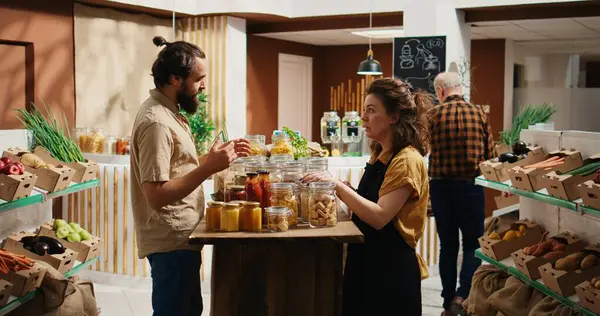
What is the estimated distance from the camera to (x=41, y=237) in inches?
170

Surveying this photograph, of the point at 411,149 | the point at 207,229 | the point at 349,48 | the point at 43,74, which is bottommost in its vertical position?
the point at 207,229

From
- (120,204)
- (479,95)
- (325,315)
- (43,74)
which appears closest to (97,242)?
(120,204)

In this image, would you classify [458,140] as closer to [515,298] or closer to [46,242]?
[515,298]

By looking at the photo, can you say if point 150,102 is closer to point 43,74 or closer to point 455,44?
point 43,74

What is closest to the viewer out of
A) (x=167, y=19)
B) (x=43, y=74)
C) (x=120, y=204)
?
(x=120, y=204)

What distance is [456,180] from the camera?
17.4 feet

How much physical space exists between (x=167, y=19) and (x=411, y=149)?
652 cm

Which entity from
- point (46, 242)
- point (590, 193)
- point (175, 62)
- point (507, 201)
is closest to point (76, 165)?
point (46, 242)

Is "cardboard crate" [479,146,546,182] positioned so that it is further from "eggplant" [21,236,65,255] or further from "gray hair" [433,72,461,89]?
"eggplant" [21,236,65,255]

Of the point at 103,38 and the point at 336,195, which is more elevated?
the point at 103,38

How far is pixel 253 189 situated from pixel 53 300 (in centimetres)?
157

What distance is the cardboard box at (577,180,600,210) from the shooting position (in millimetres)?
3109

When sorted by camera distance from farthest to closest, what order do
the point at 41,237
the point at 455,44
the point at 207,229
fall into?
the point at 455,44 < the point at 41,237 < the point at 207,229

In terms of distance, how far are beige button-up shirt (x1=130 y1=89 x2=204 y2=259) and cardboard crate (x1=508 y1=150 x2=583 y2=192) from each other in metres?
1.77
